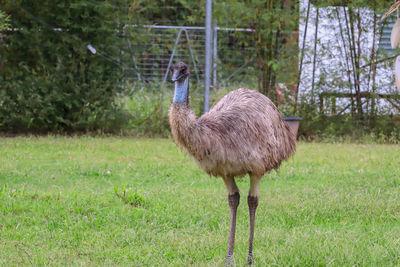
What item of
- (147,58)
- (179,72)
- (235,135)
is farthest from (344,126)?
(179,72)

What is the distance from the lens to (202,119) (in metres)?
3.58

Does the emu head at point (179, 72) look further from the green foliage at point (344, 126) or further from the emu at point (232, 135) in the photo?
the green foliage at point (344, 126)

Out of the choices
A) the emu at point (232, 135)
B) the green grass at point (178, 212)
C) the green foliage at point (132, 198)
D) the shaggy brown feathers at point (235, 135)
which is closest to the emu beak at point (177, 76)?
the emu at point (232, 135)

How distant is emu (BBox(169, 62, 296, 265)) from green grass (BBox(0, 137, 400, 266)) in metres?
0.54

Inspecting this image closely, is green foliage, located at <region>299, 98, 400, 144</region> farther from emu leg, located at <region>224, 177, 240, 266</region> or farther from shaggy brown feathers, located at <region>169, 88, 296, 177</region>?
emu leg, located at <region>224, 177, 240, 266</region>

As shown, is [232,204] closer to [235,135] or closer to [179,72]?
[235,135]

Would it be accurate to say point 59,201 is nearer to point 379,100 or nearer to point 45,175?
point 45,175

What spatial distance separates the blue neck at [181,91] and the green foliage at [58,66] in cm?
712

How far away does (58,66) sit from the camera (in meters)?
10.3

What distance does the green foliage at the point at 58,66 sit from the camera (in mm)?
10234

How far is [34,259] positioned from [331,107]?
25.1 feet

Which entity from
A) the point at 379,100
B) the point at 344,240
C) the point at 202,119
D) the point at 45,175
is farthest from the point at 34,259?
the point at 379,100

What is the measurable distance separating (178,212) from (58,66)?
5.94 meters

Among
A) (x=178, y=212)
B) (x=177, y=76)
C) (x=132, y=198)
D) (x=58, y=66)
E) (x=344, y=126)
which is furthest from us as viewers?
(x=344, y=126)
